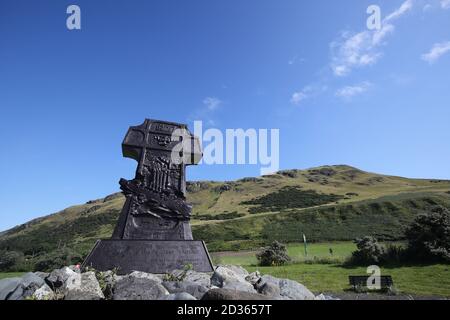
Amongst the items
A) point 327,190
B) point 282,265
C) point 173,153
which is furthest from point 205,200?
point 173,153

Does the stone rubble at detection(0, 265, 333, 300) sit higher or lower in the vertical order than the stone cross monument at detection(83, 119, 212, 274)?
lower

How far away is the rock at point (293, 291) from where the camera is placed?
535 cm

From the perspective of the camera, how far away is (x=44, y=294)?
471cm

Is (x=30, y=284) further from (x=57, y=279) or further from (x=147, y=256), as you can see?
(x=147, y=256)

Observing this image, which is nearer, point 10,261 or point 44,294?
point 44,294

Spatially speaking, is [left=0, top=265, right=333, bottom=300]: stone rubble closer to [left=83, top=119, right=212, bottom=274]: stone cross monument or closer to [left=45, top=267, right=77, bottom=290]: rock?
[left=45, top=267, right=77, bottom=290]: rock

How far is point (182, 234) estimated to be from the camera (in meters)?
8.55

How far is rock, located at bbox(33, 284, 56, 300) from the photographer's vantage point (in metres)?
4.62

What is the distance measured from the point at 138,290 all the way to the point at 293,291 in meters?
2.74

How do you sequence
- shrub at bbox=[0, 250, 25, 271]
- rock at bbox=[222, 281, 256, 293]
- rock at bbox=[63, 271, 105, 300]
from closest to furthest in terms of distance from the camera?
rock at bbox=[63, 271, 105, 300], rock at bbox=[222, 281, 256, 293], shrub at bbox=[0, 250, 25, 271]

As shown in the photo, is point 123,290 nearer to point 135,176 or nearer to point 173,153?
point 135,176

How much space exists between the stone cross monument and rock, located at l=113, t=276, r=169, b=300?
236 cm

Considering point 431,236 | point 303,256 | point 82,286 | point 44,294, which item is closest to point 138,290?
point 82,286

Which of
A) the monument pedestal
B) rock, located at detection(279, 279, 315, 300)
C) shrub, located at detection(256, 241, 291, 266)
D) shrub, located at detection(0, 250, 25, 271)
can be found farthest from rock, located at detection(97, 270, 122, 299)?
shrub, located at detection(0, 250, 25, 271)
